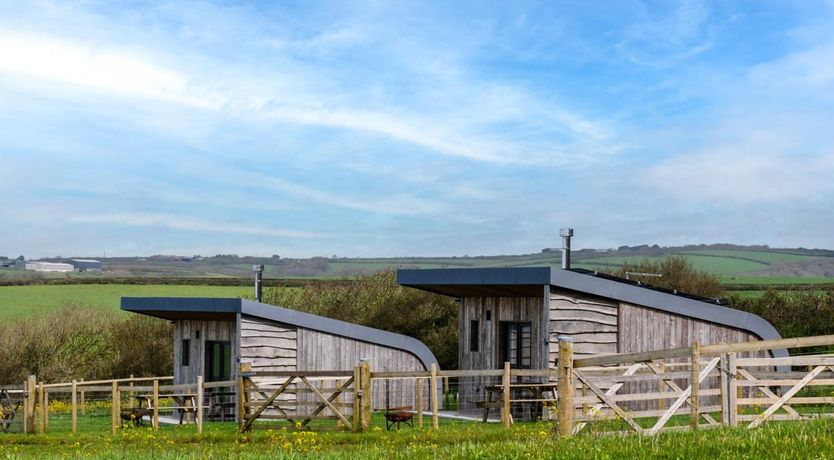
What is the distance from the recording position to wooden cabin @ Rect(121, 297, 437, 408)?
25.1 meters

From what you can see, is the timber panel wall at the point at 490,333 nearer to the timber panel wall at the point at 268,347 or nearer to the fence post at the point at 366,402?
the fence post at the point at 366,402

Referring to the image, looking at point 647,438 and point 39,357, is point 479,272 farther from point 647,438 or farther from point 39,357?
point 39,357

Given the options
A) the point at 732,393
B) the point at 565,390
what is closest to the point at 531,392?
the point at 732,393

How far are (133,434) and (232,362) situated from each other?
267 inches

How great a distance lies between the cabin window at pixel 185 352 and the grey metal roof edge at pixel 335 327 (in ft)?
12.4

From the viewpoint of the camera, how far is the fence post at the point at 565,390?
1338cm

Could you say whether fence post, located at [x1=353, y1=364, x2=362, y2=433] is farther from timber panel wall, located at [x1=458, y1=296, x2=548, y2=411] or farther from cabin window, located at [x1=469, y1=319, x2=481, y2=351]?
cabin window, located at [x1=469, y1=319, x2=481, y2=351]

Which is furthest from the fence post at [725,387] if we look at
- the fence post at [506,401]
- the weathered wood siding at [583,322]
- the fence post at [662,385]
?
the weathered wood siding at [583,322]

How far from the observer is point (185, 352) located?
91.9 ft

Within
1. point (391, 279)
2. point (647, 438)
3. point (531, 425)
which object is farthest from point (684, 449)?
point (391, 279)

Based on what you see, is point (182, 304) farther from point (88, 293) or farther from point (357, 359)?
point (88, 293)

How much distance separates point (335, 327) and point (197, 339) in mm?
3829

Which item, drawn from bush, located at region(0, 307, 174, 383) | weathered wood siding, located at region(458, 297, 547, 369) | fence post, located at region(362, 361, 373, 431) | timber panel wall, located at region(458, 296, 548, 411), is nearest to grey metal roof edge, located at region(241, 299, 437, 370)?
timber panel wall, located at region(458, 296, 548, 411)

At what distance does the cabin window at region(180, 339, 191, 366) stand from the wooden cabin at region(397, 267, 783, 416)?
24.6ft
